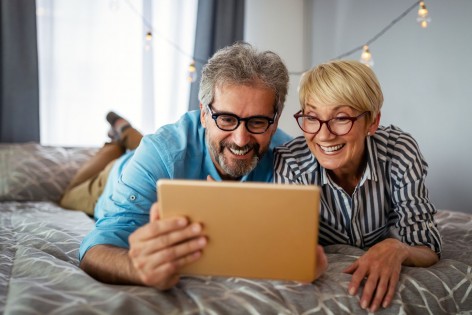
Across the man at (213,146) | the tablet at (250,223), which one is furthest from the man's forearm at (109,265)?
the tablet at (250,223)

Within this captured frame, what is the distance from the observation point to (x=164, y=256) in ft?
3.31

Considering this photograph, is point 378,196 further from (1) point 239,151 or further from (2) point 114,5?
(2) point 114,5

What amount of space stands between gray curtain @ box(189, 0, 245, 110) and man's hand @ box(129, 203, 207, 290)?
8.99ft

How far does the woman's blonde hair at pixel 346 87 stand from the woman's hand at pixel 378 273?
0.40 meters

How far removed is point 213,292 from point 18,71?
2627 millimetres

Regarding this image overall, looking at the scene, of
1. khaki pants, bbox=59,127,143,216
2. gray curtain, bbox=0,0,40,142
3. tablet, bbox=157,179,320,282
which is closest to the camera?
tablet, bbox=157,179,320,282

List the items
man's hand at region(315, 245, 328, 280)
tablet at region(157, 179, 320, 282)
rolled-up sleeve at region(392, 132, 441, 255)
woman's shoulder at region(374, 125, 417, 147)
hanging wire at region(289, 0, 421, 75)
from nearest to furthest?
tablet at region(157, 179, 320, 282) < man's hand at region(315, 245, 328, 280) < rolled-up sleeve at region(392, 132, 441, 255) < woman's shoulder at region(374, 125, 417, 147) < hanging wire at region(289, 0, 421, 75)

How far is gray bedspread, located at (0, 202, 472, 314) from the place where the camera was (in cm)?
98

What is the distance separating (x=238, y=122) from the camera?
147cm

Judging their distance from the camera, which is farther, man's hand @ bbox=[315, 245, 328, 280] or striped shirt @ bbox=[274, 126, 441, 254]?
striped shirt @ bbox=[274, 126, 441, 254]

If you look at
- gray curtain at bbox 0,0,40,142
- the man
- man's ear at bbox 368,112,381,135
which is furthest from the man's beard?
gray curtain at bbox 0,0,40,142

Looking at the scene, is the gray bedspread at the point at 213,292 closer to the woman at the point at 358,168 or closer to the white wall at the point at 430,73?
the woman at the point at 358,168

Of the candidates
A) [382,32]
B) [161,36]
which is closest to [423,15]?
[382,32]

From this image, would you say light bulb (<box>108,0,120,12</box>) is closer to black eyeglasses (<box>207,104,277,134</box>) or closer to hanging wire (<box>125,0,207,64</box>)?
hanging wire (<box>125,0,207,64</box>)
